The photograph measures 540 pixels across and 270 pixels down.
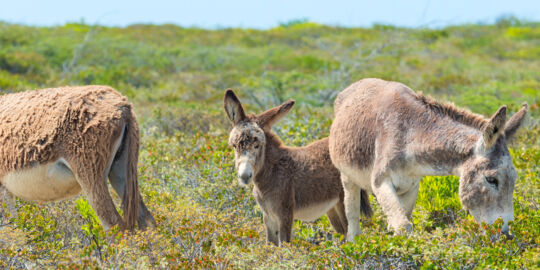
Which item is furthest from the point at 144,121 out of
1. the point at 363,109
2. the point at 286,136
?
the point at 363,109

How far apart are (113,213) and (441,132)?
2.89 m

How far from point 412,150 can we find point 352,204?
1.32 metres

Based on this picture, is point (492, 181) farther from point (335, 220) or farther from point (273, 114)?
point (335, 220)

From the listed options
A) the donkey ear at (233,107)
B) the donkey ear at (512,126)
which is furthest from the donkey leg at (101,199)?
the donkey ear at (512,126)

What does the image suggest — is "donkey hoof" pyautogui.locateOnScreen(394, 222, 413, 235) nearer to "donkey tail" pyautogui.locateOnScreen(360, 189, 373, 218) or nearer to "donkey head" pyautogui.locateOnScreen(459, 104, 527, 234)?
"donkey head" pyautogui.locateOnScreen(459, 104, 527, 234)

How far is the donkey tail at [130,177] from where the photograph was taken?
5316mm

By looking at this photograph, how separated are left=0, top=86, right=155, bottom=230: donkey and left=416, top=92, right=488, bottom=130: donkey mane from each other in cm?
266

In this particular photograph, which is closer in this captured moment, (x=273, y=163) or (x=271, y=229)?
(x=271, y=229)

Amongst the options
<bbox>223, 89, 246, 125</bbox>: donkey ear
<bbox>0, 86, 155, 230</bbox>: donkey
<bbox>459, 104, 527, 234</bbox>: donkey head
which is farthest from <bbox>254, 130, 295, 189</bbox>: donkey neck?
<bbox>459, 104, 527, 234</bbox>: donkey head

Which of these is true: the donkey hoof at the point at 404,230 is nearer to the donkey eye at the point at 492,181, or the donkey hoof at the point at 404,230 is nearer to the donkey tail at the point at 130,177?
the donkey eye at the point at 492,181

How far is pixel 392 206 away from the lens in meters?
4.79

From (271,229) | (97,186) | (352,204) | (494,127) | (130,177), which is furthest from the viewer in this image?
(271,229)

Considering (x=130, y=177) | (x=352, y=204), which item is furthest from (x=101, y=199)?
(x=352, y=204)

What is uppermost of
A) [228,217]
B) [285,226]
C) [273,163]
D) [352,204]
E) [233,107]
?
[233,107]
